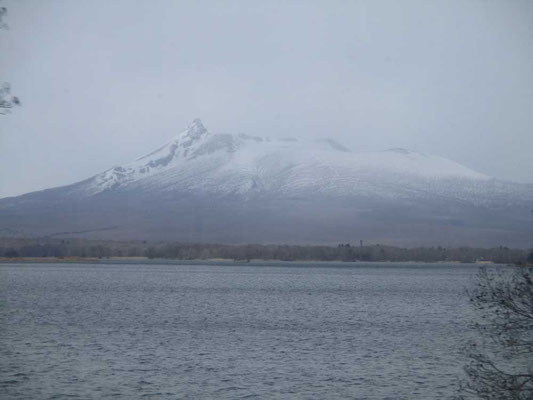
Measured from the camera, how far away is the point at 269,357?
3003 cm

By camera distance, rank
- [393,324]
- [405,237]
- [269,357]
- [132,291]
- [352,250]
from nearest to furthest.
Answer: [269,357], [393,324], [132,291], [352,250], [405,237]

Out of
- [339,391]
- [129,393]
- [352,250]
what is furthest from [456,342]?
[352,250]

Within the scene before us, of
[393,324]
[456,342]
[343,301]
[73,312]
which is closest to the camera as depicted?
[456,342]

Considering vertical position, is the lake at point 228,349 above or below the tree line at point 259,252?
below

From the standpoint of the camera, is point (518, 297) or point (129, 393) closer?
point (518, 297)

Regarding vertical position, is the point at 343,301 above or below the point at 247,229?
below

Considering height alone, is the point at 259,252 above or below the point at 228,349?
above

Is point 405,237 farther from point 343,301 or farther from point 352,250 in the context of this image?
point 343,301

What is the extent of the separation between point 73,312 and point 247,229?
150157 mm

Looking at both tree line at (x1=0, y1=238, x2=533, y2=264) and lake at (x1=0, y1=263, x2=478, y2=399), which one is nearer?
lake at (x1=0, y1=263, x2=478, y2=399)

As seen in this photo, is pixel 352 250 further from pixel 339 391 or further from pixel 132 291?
pixel 339 391

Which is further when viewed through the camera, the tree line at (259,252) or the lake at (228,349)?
the tree line at (259,252)

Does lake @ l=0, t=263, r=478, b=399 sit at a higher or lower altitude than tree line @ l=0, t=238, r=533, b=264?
lower

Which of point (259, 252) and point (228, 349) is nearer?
point (228, 349)
